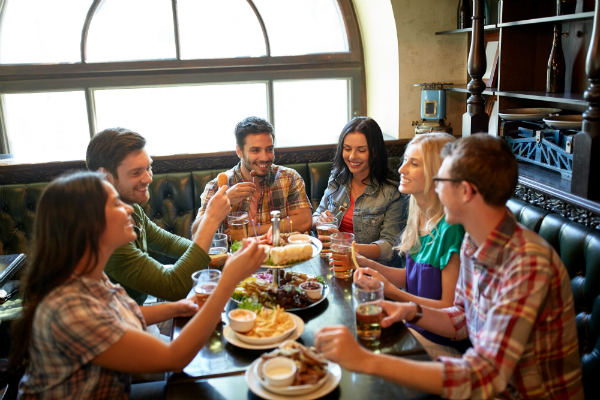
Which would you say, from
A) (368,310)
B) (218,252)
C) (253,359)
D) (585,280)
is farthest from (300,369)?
(585,280)

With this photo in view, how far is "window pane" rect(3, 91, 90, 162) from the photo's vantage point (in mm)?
4156

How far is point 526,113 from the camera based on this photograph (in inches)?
113

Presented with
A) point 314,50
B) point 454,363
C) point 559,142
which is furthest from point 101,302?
point 314,50

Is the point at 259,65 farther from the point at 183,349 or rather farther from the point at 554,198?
the point at 183,349

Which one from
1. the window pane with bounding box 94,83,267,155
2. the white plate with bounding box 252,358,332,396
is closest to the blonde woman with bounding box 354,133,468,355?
the white plate with bounding box 252,358,332,396

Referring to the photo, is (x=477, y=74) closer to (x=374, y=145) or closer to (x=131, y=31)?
(x=374, y=145)

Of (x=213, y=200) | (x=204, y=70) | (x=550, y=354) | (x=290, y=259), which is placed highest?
(x=204, y=70)

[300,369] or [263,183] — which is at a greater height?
[263,183]

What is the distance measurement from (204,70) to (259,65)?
460 mm

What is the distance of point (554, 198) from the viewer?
7.25ft

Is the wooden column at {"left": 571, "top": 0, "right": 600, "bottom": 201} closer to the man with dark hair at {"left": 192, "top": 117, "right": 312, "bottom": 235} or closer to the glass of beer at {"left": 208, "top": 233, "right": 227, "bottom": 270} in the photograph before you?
the man with dark hair at {"left": 192, "top": 117, "right": 312, "bottom": 235}

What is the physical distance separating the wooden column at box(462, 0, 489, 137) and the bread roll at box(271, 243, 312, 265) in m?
1.77

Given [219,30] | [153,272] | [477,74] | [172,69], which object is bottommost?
[153,272]

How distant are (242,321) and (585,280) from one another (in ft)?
3.96
